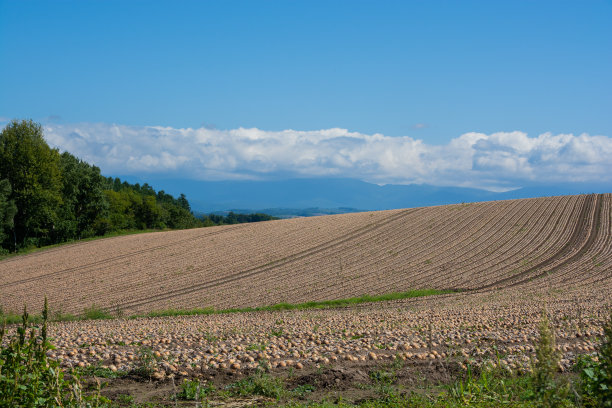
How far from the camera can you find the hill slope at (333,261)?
29.5 metres

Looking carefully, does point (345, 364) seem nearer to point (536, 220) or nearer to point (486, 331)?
point (486, 331)

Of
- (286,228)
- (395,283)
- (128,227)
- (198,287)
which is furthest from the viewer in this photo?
(128,227)

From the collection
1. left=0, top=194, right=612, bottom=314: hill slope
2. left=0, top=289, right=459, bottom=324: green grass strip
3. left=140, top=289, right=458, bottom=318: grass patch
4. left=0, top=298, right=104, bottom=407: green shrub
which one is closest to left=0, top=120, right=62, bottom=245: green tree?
left=0, top=194, right=612, bottom=314: hill slope

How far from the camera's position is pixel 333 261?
123 ft

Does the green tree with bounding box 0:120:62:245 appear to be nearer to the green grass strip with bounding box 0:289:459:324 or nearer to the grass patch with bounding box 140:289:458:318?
the green grass strip with bounding box 0:289:459:324

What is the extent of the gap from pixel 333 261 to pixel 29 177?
42.9 meters

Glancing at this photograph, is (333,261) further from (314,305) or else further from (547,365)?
(547,365)

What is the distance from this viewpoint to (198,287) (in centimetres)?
3241

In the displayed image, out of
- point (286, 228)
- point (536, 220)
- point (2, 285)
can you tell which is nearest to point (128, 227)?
point (286, 228)

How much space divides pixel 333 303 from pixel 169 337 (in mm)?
14707

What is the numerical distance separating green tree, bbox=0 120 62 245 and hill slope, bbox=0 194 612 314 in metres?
8.67

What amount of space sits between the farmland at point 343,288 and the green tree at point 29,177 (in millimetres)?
9154

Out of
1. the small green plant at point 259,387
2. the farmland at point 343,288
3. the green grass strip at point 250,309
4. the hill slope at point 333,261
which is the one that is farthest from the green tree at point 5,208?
the small green plant at point 259,387

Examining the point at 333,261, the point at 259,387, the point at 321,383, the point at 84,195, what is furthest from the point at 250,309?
the point at 84,195
